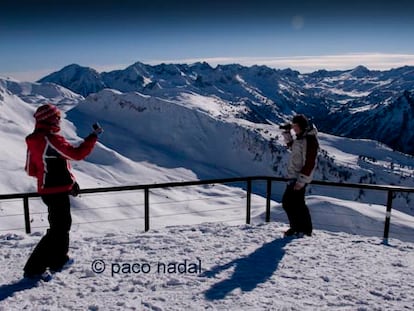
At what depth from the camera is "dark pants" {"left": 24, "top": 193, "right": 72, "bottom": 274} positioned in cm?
539

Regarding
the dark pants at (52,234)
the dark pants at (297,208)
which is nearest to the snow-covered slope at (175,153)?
the dark pants at (297,208)

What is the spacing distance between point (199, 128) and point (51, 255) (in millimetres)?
103346

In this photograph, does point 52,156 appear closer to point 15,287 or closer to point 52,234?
point 52,234

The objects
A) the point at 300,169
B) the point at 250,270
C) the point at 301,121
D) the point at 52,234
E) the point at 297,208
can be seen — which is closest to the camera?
the point at 52,234

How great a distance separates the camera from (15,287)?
5211 mm

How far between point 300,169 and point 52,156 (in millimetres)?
4377

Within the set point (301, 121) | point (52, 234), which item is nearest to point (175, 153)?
point (301, 121)

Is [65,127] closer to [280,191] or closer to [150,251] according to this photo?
[280,191]

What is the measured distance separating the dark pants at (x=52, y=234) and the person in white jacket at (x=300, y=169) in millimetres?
4057

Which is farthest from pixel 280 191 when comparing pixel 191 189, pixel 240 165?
pixel 191 189

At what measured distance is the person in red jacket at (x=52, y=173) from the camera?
16.6 ft

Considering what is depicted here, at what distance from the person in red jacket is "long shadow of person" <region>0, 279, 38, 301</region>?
0.40 ft

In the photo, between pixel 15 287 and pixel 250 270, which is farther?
pixel 250 270

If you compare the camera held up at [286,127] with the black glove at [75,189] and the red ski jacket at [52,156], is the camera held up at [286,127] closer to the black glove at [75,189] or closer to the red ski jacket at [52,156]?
the red ski jacket at [52,156]
